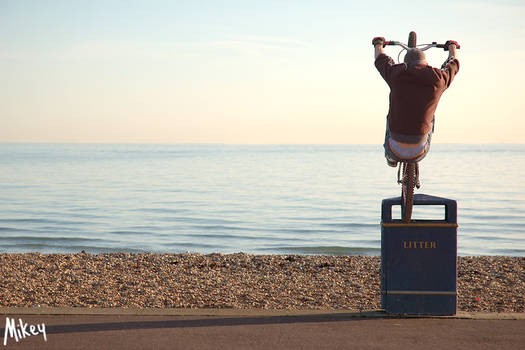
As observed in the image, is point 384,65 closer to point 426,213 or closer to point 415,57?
point 415,57

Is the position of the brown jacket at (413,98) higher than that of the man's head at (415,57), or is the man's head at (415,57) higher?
the man's head at (415,57)

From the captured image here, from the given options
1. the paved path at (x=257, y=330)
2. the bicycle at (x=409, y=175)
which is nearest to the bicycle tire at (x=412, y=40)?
the bicycle at (x=409, y=175)

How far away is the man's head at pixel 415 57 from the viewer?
5.48m

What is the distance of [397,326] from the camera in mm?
5680

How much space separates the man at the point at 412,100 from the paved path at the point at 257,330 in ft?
4.74

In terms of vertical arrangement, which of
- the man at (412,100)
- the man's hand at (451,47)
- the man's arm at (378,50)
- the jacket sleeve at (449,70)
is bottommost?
the man at (412,100)

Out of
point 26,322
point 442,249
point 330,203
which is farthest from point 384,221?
point 330,203

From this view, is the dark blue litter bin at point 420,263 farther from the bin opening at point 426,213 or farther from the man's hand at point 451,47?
the bin opening at point 426,213

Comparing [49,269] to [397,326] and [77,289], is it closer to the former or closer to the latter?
[77,289]

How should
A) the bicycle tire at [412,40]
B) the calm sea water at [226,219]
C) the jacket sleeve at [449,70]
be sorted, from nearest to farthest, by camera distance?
the jacket sleeve at [449,70], the bicycle tire at [412,40], the calm sea water at [226,219]

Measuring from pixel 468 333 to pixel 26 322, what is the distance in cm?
369

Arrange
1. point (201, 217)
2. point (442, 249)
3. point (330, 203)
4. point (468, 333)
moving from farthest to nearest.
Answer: point (330, 203) → point (201, 217) → point (442, 249) → point (468, 333)

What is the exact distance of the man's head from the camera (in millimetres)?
5484

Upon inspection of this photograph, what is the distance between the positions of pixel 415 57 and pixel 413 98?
36 centimetres
